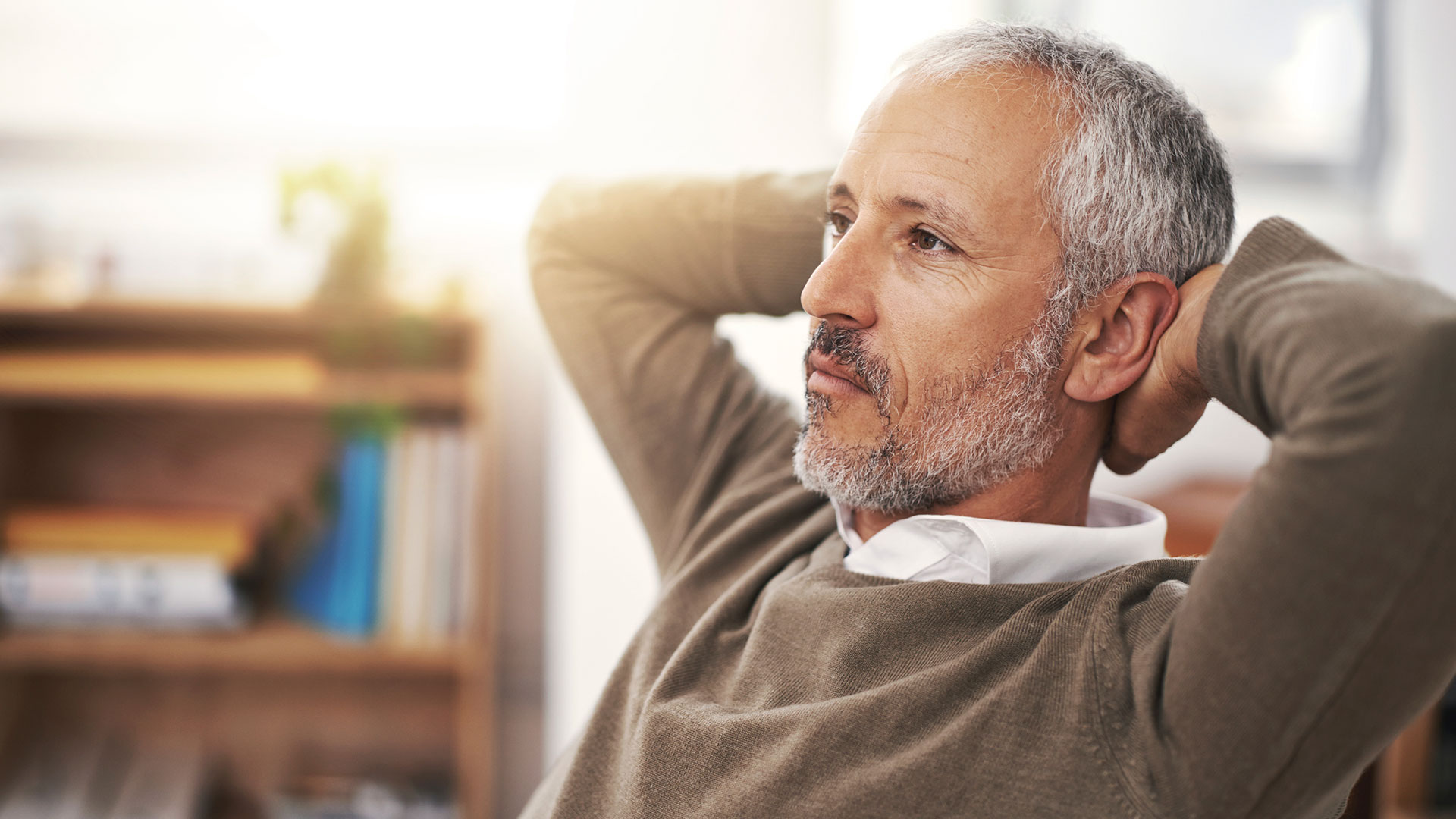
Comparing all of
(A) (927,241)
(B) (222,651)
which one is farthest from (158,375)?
(A) (927,241)

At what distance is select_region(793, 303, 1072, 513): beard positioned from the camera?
943 mm

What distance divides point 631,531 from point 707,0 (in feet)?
3.04

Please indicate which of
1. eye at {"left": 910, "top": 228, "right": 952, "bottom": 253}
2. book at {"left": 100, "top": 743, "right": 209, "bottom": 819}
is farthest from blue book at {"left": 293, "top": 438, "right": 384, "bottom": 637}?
eye at {"left": 910, "top": 228, "right": 952, "bottom": 253}

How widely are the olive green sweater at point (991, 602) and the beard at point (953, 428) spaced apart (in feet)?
0.31

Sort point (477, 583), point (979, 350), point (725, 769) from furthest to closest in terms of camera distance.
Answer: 1. point (477, 583)
2. point (979, 350)
3. point (725, 769)

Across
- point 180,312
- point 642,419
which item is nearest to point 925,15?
point 642,419

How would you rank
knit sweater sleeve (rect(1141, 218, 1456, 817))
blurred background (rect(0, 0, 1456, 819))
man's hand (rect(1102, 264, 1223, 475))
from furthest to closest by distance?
blurred background (rect(0, 0, 1456, 819)) → man's hand (rect(1102, 264, 1223, 475)) → knit sweater sleeve (rect(1141, 218, 1456, 817))

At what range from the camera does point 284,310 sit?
6.15ft

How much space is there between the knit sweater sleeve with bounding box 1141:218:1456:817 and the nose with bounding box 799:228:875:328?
34 centimetres

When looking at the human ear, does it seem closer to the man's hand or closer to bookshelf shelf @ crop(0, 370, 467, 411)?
the man's hand

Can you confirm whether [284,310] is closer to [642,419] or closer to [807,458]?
[642,419]

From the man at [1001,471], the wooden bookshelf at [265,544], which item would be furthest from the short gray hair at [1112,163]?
the wooden bookshelf at [265,544]

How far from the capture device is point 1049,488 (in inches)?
39.4

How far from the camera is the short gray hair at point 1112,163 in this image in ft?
3.01
